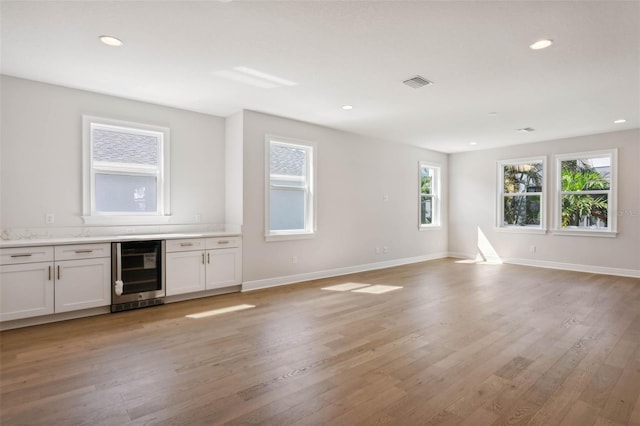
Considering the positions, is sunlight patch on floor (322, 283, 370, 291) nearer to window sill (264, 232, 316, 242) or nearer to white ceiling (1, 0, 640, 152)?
window sill (264, 232, 316, 242)

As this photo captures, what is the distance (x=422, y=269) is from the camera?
6867mm

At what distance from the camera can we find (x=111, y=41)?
3.01m

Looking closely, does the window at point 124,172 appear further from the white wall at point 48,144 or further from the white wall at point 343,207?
the white wall at point 343,207

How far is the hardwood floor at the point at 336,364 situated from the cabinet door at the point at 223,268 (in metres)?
0.35

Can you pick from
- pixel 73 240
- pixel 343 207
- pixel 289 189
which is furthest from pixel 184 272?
pixel 343 207

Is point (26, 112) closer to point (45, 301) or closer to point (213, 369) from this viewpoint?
point (45, 301)

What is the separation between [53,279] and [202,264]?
1.59 meters

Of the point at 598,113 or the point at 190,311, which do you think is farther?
the point at 598,113

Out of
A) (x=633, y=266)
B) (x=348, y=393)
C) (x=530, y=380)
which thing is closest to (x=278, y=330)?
(x=348, y=393)

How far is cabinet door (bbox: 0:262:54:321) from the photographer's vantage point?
338 cm

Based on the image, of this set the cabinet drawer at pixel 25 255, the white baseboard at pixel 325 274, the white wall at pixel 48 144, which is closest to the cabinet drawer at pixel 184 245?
the white wall at pixel 48 144

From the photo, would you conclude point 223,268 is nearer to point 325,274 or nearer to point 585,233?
point 325,274

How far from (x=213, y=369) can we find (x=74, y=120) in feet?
11.6

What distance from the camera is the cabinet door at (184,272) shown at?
4.39 metres
